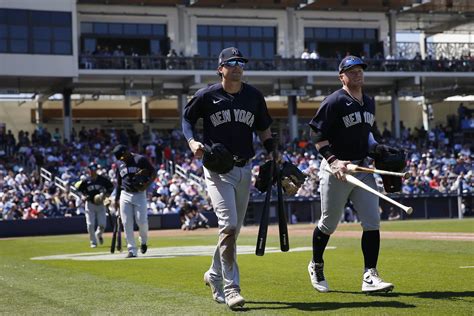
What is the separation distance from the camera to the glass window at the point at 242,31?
51.3 m

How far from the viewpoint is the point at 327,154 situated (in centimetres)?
898

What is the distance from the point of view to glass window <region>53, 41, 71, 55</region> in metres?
45.8

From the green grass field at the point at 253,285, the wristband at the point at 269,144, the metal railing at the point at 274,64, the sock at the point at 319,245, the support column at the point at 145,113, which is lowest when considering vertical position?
the green grass field at the point at 253,285

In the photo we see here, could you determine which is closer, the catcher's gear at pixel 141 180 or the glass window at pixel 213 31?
the catcher's gear at pixel 141 180

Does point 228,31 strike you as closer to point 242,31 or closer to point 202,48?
point 242,31

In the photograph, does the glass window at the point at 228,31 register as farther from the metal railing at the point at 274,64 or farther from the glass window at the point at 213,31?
the metal railing at the point at 274,64

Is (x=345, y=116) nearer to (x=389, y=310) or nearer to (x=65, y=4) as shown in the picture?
(x=389, y=310)

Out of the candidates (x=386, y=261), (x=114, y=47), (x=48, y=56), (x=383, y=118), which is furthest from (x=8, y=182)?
(x=383, y=118)

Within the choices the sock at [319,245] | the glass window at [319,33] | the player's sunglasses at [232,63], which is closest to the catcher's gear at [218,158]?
the player's sunglasses at [232,63]

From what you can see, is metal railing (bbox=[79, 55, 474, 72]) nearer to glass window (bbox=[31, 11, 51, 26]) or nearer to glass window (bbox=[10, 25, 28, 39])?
glass window (bbox=[31, 11, 51, 26])

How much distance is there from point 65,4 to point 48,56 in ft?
9.44

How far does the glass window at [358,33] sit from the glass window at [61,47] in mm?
17868

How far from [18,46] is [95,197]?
25.3 metres

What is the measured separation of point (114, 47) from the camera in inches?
1964
